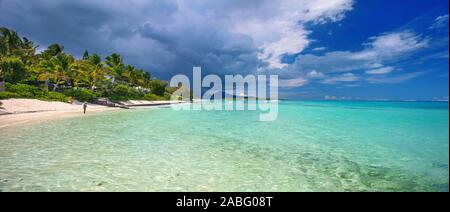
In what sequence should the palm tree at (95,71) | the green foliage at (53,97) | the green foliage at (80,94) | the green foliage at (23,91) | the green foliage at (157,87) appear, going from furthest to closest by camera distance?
the green foliage at (157,87) → the palm tree at (95,71) → the green foliage at (80,94) → the green foliage at (53,97) → the green foliage at (23,91)

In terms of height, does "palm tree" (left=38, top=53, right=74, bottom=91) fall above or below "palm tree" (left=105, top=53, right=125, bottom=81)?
below

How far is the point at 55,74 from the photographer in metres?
34.5

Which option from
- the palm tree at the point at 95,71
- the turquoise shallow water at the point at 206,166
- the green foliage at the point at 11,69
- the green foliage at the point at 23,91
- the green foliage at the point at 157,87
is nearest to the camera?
the turquoise shallow water at the point at 206,166

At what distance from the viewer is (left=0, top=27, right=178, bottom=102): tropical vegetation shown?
29047mm

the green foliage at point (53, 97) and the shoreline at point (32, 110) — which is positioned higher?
the green foliage at point (53, 97)

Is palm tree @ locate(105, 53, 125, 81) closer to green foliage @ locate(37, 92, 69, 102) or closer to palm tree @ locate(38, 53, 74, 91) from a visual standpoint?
palm tree @ locate(38, 53, 74, 91)

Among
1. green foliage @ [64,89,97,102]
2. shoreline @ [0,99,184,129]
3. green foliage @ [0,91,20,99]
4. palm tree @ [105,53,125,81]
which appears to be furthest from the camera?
palm tree @ [105,53,125,81]

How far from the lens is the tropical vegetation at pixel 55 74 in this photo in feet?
95.3

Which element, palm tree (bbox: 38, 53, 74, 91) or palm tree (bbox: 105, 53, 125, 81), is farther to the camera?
palm tree (bbox: 105, 53, 125, 81)

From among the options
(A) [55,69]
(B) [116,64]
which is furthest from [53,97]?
(B) [116,64]

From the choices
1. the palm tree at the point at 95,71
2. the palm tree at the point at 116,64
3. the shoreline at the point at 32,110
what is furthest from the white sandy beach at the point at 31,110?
the palm tree at the point at 116,64

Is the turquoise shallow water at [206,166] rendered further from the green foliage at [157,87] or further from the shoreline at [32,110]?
the green foliage at [157,87]

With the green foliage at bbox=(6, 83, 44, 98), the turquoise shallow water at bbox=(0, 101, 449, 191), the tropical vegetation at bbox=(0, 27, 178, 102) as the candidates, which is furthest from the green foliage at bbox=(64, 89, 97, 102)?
the turquoise shallow water at bbox=(0, 101, 449, 191)
